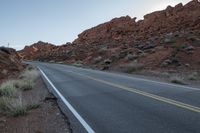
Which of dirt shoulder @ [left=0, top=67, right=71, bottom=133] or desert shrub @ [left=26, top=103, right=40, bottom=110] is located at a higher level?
desert shrub @ [left=26, top=103, right=40, bottom=110]

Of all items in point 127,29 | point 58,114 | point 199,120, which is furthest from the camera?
point 127,29

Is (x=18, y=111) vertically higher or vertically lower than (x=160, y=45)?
lower

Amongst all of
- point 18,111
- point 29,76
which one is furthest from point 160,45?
point 18,111

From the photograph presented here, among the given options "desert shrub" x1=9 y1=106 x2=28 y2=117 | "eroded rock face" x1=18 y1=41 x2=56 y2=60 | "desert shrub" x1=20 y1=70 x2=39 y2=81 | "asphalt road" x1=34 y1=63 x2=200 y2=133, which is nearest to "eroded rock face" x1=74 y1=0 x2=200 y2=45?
"desert shrub" x1=20 y1=70 x2=39 y2=81

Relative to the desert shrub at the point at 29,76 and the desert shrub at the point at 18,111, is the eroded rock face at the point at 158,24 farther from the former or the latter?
the desert shrub at the point at 18,111

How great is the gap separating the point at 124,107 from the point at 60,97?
14.5 ft

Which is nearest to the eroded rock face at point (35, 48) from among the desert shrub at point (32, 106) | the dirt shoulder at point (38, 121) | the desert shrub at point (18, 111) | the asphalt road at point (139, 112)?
the desert shrub at point (32, 106)

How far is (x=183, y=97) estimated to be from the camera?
468 inches

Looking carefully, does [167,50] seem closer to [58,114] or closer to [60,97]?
[60,97]

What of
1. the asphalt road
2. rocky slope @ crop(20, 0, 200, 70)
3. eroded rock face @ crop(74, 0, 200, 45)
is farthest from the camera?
eroded rock face @ crop(74, 0, 200, 45)

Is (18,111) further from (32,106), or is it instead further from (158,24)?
(158,24)

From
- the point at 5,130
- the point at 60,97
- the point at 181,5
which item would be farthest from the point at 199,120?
the point at 181,5

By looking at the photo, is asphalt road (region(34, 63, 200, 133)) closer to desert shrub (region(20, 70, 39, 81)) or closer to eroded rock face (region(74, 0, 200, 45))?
desert shrub (region(20, 70, 39, 81))

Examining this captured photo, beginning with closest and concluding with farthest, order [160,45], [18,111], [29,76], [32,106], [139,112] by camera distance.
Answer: [139,112] < [18,111] < [32,106] < [29,76] < [160,45]
